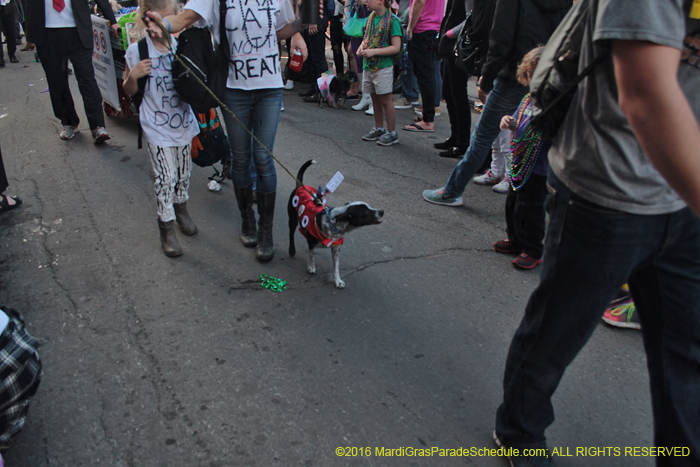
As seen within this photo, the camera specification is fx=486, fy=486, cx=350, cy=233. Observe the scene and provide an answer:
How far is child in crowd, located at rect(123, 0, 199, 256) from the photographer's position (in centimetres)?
318

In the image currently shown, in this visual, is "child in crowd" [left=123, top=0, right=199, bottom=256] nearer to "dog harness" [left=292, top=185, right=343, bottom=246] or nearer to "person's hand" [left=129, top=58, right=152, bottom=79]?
"person's hand" [left=129, top=58, right=152, bottom=79]

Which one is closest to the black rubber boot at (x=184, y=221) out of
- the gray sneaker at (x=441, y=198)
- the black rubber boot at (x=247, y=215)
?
the black rubber boot at (x=247, y=215)

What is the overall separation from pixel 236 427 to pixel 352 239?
1.99 meters

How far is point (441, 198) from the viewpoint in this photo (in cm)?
456

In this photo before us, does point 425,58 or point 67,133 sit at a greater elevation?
point 425,58

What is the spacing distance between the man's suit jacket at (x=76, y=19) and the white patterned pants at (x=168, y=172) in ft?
10.4

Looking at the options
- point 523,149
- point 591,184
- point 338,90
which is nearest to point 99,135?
point 338,90

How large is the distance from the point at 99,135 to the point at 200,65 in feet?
10.6

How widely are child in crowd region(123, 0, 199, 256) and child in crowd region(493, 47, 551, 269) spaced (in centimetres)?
230

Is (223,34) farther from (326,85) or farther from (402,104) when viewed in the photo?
(402,104)

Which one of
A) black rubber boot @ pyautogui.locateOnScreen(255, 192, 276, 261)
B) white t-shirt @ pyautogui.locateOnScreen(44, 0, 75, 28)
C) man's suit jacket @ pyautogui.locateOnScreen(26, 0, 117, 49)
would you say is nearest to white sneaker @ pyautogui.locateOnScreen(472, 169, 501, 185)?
black rubber boot @ pyautogui.locateOnScreen(255, 192, 276, 261)

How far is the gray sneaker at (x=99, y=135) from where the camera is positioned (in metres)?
5.74

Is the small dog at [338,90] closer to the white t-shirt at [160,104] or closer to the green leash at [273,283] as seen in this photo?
the white t-shirt at [160,104]

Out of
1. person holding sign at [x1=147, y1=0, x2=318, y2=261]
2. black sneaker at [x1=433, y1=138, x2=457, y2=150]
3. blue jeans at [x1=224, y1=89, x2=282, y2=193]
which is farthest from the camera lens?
black sneaker at [x1=433, y1=138, x2=457, y2=150]
